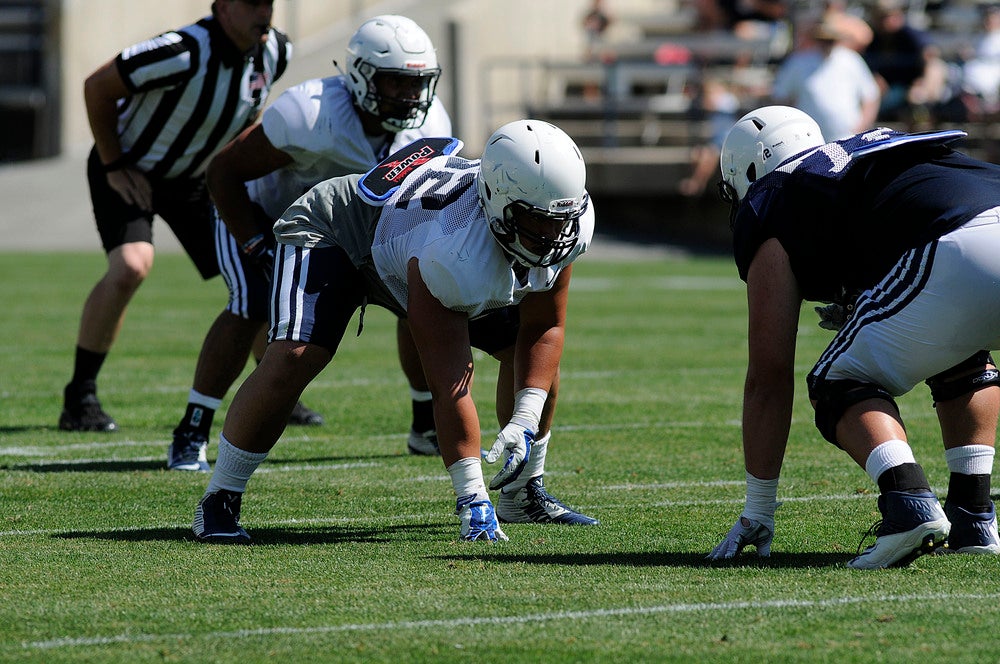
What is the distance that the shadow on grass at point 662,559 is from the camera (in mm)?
4652

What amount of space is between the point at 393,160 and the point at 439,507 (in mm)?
1251

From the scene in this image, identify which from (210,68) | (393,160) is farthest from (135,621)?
(210,68)

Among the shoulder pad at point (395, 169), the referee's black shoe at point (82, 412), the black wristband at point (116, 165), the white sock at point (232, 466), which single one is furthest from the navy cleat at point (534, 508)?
the black wristband at point (116, 165)

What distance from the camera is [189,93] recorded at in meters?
7.43

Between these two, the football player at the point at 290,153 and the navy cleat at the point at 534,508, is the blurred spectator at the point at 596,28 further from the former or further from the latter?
the navy cleat at the point at 534,508

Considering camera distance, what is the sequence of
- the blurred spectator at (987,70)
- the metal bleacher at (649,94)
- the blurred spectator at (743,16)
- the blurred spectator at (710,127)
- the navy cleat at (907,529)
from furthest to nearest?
the blurred spectator at (743,16) → the metal bleacher at (649,94) → the blurred spectator at (710,127) → the blurred spectator at (987,70) → the navy cleat at (907,529)

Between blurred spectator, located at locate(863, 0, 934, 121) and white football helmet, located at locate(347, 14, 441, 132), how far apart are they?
1279 centimetres

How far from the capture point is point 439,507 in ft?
18.8

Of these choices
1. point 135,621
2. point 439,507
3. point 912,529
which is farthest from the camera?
point 439,507

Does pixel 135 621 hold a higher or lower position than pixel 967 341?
lower

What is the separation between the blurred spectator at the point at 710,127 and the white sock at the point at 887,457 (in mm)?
14937

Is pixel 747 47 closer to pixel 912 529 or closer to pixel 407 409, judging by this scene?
pixel 407 409

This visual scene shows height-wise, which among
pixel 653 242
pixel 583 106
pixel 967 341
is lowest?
pixel 653 242

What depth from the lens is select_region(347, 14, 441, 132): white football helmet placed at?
19.9ft
